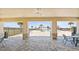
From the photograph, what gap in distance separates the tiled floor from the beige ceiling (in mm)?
591

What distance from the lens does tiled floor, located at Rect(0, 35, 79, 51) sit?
4.40 m

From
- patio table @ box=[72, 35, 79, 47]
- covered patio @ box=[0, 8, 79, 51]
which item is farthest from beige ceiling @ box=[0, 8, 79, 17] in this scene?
patio table @ box=[72, 35, 79, 47]

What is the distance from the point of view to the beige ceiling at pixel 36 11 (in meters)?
4.30

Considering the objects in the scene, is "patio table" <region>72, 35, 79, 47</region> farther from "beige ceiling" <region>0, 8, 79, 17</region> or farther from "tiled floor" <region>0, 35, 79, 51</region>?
"beige ceiling" <region>0, 8, 79, 17</region>

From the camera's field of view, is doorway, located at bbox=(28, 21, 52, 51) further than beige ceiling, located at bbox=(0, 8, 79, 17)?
Yes

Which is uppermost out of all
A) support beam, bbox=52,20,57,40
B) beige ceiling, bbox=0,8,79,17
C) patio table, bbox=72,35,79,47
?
beige ceiling, bbox=0,8,79,17

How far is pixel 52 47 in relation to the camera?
14.4 ft

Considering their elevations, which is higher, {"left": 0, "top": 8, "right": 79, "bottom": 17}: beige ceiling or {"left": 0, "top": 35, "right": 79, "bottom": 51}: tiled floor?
{"left": 0, "top": 8, "right": 79, "bottom": 17}: beige ceiling
